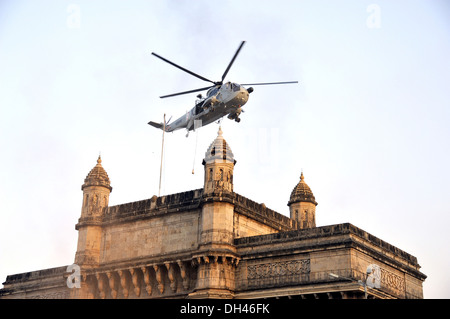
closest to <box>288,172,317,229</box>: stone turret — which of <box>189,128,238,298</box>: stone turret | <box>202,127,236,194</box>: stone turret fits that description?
<box>202,127,236,194</box>: stone turret

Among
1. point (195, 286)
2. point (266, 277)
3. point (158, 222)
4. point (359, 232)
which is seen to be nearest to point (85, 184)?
point (158, 222)

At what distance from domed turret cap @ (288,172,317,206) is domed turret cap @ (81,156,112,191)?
55.1ft

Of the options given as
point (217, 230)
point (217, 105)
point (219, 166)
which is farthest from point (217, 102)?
point (217, 230)

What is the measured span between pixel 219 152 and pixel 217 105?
3.87 meters

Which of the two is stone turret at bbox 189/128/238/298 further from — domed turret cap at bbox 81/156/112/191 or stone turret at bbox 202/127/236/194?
domed turret cap at bbox 81/156/112/191

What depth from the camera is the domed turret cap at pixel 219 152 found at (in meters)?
64.6

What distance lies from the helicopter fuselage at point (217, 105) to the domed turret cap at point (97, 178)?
834 centimetres

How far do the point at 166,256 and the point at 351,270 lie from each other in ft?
50.0

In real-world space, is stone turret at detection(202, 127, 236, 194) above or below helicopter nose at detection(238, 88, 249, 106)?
below

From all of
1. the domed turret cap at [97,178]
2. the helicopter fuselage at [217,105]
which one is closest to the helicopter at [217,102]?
the helicopter fuselage at [217,105]

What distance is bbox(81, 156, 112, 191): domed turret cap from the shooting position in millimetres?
69562

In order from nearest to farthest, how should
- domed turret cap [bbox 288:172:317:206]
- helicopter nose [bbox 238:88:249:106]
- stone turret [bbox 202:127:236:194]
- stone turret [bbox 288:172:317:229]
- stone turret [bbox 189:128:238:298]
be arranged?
stone turret [bbox 189:128:238:298]
stone turret [bbox 202:127:236:194]
helicopter nose [bbox 238:88:249:106]
stone turret [bbox 288:172:317:229]
domed turret cap [bbox 288:172:317:206]

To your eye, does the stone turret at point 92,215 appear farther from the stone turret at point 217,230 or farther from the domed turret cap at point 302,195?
the domed turret cap at point 302,195
